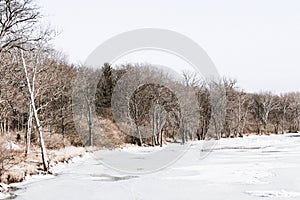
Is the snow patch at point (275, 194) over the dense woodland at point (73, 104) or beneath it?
beneath

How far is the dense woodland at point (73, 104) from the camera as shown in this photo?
23.0 m

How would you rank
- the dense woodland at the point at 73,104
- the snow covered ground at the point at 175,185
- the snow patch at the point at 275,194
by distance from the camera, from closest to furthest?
the snow patch at the point at 275,194 < the snow covered ground at the point at 175,185 < the dense woodland at the point at 73,104

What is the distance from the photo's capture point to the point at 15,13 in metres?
17.4

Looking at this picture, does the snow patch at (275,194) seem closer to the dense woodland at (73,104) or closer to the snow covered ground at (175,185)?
the snow covered ground at (175,185)

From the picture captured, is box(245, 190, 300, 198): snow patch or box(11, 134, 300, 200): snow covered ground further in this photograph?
box(11, 134, 300, 200): snow covered ground

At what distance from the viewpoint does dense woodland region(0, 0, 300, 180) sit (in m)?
23.0

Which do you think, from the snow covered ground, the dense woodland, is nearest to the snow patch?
the snow covered ground

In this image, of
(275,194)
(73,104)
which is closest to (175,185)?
(275,194)

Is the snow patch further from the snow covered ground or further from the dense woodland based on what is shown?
the dense woodland

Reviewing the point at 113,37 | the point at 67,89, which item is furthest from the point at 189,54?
the point at 67,89

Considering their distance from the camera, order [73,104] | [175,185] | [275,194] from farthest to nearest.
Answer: [73,104] < [175,185] < [275,194]

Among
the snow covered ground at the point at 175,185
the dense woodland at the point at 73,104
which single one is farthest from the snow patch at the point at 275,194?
the dense woodland at the point at 73,104

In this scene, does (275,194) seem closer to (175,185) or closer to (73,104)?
(175,185)

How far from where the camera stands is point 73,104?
36.3 meters
